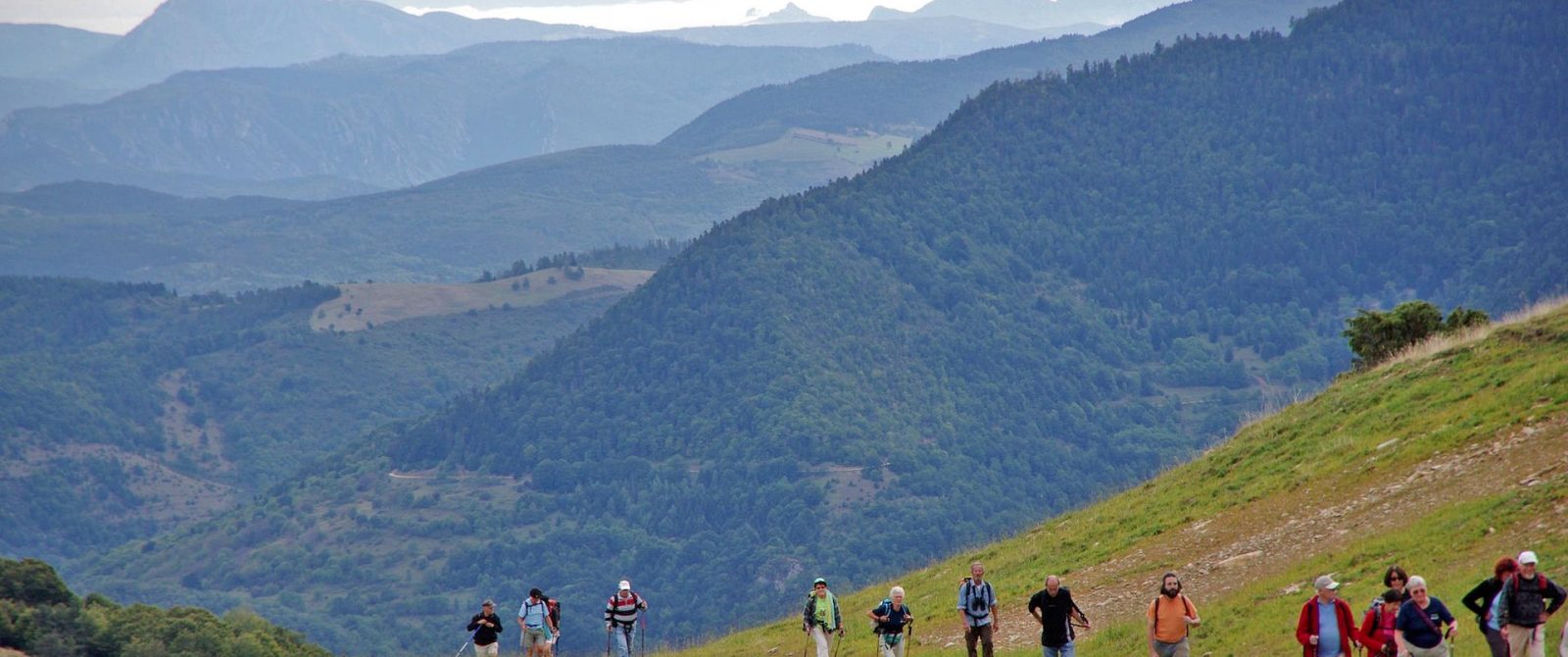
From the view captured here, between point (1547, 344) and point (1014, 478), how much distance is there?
154 meters

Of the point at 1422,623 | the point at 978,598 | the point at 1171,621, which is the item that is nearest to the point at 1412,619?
the point at 1422,623

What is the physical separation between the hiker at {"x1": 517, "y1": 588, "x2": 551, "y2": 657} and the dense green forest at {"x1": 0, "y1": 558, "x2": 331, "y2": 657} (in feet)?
63.8

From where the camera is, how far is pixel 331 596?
19612cm

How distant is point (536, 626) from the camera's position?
3127cm

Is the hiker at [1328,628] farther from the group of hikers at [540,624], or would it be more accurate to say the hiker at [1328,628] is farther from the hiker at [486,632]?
the hiker at [486,632]

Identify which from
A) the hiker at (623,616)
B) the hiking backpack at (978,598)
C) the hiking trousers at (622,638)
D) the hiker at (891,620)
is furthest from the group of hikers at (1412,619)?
the hiking trousers at (622,638)

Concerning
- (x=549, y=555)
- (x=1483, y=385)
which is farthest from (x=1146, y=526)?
(x=549, y=555)

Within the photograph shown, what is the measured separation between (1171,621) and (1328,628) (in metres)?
2.41

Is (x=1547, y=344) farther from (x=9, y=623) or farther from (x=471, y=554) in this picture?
(x=471, y=554)

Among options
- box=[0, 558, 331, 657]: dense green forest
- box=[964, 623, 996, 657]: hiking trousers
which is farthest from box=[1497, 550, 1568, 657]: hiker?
box=[0, 558, 331, 657]: dense green forest

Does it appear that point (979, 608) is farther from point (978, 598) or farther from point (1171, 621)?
point (1171, 621)

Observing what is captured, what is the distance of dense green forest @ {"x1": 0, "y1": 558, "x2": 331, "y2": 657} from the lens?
4731 cm

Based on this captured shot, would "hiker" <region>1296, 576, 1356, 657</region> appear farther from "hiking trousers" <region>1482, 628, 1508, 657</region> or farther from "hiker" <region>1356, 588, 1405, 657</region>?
"hiking trousers" <region>1482, 628, 1508, 657</region>

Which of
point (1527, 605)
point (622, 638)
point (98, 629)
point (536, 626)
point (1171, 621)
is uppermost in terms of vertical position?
point (98, 629)
